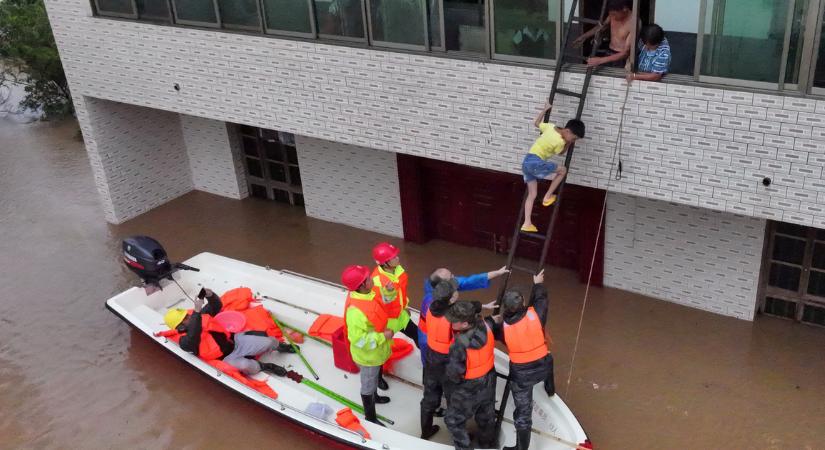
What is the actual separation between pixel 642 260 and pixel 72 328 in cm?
762

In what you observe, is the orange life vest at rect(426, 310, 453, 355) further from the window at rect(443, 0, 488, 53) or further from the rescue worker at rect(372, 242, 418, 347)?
the window at rect(443, 0, 488, 53)

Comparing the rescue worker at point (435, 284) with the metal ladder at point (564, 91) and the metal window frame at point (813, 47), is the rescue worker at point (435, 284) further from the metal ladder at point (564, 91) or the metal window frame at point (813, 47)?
the metal window frame at point (813, 47)

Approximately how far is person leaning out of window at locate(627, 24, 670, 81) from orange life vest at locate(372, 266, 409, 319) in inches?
117

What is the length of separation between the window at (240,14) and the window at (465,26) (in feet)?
9.08

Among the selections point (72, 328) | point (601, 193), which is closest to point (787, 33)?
point (601, 193)

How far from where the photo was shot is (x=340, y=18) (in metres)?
9.09

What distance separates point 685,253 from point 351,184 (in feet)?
16.9

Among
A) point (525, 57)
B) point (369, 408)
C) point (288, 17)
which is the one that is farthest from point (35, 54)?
point (369, 408)

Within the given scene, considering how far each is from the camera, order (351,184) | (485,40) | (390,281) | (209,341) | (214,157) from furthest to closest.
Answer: (214,157) → (351,184) → (209,341) → (485,40) → (390,281)

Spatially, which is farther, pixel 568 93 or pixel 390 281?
pixel 568 93

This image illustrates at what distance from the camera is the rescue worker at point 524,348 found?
21.2ft

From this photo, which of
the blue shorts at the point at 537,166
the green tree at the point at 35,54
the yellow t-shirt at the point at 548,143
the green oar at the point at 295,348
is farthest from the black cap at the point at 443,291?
the green tree at the point at 35,54

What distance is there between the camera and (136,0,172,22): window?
1055cm

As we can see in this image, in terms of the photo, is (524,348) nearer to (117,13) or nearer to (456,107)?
(456,107)
